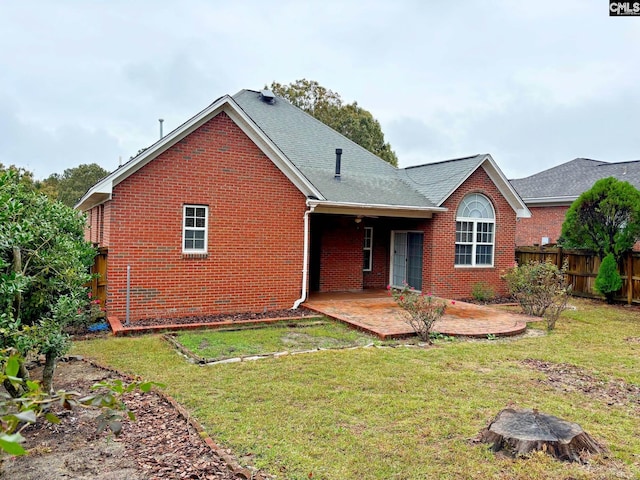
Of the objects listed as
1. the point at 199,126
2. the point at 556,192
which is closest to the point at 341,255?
the point at 199,126

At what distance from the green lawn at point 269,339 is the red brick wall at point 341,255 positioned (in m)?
4.85

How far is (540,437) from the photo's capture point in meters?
4.09

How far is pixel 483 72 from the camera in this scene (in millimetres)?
19328

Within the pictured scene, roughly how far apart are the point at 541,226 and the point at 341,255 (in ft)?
41.1

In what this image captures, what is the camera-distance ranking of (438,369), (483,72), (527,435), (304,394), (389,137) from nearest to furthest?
(527,435)
(304,394)
(438,369)
(483,72)
(389,137)

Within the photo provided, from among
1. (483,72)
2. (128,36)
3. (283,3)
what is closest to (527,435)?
(283,3)

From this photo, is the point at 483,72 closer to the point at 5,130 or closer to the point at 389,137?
the point at 389,137

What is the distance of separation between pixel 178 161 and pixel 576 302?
43.0 ft

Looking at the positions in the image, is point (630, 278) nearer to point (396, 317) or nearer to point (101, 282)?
point (396, 317)

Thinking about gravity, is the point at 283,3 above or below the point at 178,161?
above

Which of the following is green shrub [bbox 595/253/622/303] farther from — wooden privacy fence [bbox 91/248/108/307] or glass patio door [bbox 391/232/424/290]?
wooden privacy fence [bbox 91/248/108/307]

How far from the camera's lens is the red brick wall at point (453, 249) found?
46.6ft

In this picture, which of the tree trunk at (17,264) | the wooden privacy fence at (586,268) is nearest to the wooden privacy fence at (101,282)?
the tree trunk at (17,264)

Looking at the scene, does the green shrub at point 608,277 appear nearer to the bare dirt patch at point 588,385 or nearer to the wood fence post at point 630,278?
the wood fence post at point 630,278
